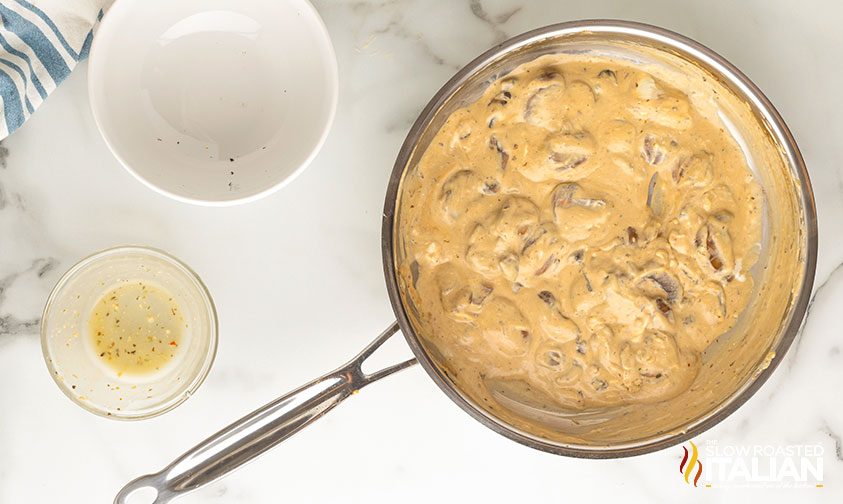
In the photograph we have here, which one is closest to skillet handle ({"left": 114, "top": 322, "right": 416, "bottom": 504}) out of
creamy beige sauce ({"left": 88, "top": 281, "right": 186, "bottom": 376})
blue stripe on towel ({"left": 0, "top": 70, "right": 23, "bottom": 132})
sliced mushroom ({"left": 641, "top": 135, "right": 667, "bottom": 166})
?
creamy beige sauce ({"left": 88, "top": 281, "right": 186, "bottom": 376})

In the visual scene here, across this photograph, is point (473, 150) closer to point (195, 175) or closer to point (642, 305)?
point (642, 305)

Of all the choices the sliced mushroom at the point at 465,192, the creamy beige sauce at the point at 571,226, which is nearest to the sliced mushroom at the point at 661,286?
the creamy beige sauce at the point at 571,226

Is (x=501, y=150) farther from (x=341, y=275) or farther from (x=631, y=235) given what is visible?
(x=341, y=275)

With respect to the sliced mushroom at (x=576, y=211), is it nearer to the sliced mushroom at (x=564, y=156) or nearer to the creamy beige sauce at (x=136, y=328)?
the sliced mushroom at (x=564, y=156)

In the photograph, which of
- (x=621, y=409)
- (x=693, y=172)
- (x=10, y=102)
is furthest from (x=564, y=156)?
(x=10, y=102)

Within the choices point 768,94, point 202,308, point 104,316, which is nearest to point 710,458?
point 768,94
